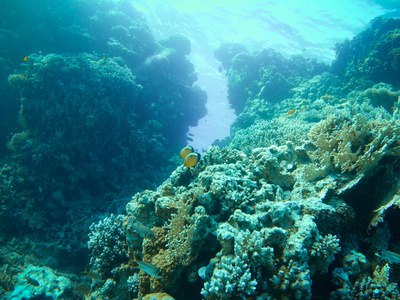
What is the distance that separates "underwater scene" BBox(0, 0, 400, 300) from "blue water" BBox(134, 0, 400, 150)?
144mm

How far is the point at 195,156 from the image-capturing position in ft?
13.9

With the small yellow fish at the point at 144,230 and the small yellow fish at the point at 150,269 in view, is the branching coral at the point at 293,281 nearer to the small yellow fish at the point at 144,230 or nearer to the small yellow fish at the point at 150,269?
the small yellow fish at the point at 150,269

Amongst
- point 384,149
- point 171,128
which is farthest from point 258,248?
point 171,128

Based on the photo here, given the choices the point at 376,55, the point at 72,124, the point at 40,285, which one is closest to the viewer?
the point at 40,285

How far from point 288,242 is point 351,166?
2.28 meters

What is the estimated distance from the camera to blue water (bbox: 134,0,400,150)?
16.2 m

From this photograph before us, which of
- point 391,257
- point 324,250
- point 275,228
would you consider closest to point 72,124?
point 275,228

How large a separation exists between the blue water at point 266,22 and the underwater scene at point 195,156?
14cm

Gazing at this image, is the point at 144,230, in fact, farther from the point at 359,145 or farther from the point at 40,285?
the point at 40,285

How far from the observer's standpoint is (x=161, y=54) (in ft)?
51.3

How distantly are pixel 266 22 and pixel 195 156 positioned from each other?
20.5m

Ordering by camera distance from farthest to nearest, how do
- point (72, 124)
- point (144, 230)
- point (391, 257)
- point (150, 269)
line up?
point (72, 124), point (144, 230), point (150, 269), point (391, 257)

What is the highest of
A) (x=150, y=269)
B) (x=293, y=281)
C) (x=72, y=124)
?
(x=72, y=124)

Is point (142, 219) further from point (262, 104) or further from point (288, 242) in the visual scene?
point (262, 104)
